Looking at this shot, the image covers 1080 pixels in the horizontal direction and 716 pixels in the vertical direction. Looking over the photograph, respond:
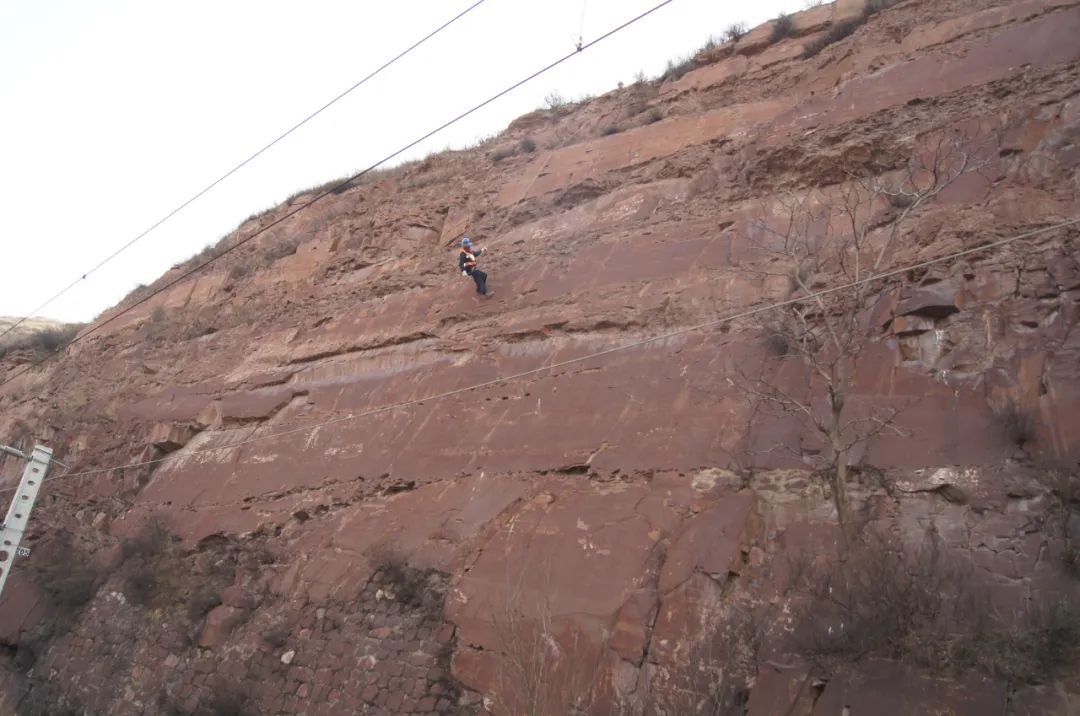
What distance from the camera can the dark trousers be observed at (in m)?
12.2

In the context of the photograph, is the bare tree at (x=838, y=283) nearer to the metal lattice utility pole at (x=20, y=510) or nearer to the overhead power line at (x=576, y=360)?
the overhead power line at (x=576, y=360)

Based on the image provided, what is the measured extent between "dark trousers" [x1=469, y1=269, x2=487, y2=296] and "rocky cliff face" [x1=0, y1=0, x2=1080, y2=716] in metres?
0.25

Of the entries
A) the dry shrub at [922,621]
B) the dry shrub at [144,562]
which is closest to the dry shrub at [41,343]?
the dry shrub at [144,562]

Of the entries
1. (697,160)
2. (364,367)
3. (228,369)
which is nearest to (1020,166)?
(697,160)

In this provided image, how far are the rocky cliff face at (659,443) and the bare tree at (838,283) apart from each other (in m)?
0.06

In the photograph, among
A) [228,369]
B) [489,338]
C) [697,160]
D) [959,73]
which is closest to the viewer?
[959,73]

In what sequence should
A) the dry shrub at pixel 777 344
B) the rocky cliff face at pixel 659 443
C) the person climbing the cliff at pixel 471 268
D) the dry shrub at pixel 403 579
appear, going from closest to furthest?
the rocky cliff face at pixel 659 443 → the dry shrub at pixel 777 344 → the dry shrub at pixel 403 579 → the person climbing the cliff at pixel 471 268

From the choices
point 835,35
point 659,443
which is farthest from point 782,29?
point 659,443

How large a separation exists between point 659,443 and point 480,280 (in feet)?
16.3

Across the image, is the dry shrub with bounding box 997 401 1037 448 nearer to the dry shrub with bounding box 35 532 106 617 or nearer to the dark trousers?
the dark trousers

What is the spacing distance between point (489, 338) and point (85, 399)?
1106cm

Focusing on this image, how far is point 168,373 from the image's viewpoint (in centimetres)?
1620

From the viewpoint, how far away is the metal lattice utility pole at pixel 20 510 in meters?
11.4

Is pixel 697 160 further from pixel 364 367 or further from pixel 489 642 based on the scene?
pixel 489 642
